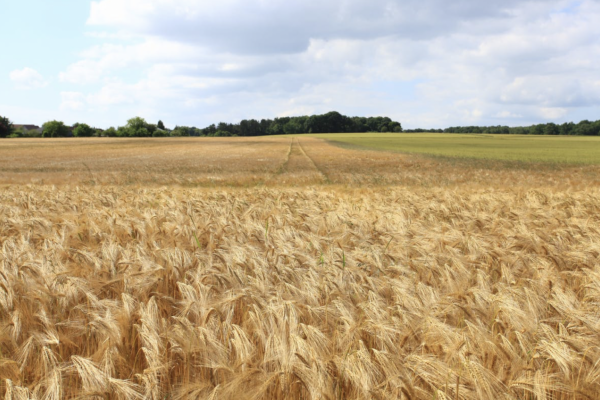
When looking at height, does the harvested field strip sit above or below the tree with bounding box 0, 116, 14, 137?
below

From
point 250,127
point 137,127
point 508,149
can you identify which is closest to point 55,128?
point 137,127

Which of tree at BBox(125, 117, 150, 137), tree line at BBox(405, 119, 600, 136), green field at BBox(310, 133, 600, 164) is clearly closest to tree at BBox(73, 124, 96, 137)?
tree at BBox(125, 117, 150, 137)

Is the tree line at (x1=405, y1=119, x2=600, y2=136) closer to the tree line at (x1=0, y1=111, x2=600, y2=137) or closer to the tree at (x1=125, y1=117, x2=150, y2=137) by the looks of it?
A: the tree line at (x1=0, y1=111, x2=600, y2=137)

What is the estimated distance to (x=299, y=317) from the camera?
2.63 m

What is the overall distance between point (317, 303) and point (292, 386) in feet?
2.87

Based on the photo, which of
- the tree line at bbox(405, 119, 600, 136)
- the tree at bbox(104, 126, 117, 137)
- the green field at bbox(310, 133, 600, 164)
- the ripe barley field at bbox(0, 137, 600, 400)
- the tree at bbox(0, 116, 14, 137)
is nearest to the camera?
the ripe barley field at bbox(0, 137, 600, 400)

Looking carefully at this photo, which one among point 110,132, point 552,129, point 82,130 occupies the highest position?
point 552,129

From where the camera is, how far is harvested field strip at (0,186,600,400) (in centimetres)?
188

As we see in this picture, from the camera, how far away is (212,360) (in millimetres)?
2037

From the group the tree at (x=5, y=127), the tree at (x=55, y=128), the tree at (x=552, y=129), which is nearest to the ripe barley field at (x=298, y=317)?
the tree at (x=5, y=127)

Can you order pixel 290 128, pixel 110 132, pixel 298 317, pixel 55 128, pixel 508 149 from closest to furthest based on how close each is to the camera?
pixel 298 317
pixel 508 149
pixel 55 128
pixel 110 132
pixel 290 128

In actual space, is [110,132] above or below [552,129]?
below

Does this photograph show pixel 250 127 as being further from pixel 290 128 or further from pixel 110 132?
pixel 110 132

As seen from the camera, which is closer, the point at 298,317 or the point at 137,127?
the point at 298,317
